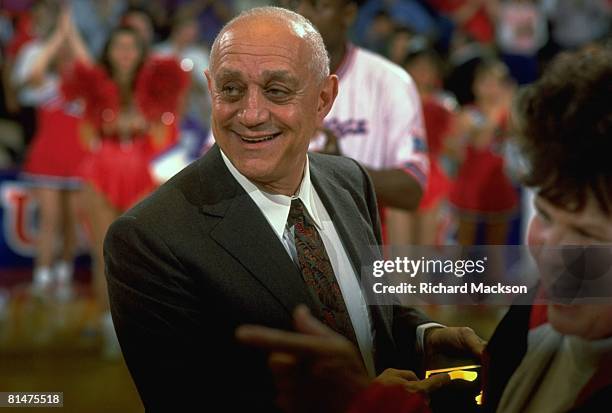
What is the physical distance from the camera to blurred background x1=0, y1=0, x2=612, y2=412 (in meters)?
5.03

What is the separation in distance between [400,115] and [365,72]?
167 mm

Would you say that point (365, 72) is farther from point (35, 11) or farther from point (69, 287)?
point (35, 11)

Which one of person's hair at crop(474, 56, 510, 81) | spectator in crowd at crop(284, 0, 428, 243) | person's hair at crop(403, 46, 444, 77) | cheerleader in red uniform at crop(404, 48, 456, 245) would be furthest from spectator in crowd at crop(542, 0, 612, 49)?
spectator in crowd at crop(284, 0, 428, 243)

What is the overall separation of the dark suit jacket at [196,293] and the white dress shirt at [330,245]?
0.04 metres

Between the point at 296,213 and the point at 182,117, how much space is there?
12.4 feet

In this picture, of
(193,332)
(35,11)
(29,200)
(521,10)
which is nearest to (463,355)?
(193,332)

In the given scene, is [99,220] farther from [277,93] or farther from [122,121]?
[277,93]

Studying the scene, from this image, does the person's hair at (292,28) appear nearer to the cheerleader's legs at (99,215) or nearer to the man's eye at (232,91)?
the man's eye at (232,91)

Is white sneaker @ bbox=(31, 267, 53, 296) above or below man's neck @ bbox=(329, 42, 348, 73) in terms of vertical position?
below

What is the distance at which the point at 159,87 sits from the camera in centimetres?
458

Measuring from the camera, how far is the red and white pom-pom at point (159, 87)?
457 centimetres

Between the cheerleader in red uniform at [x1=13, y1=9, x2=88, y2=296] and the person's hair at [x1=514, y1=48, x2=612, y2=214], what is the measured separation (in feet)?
14.1

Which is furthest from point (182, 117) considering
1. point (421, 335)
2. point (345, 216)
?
point (421, 335)

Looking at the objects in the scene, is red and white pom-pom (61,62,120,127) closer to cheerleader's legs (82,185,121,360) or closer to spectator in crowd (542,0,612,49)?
cheerleader's legs (82,185,121,360)
